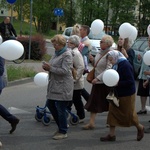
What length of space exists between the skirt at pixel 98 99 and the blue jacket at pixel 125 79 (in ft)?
2.73

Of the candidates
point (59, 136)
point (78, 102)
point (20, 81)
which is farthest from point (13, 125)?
point (20, 81)

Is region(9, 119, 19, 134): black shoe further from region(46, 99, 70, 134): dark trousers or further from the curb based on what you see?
the curb

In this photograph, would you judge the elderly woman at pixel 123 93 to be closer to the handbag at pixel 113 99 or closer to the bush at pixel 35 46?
the handbag at pixel 113 99

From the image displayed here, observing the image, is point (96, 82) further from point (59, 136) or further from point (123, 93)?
point (59, 136)

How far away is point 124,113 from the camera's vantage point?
21.1 feet

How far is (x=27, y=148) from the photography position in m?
6.11

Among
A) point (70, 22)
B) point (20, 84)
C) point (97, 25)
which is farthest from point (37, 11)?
point (97, 25)

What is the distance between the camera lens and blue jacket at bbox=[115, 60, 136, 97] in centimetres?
633

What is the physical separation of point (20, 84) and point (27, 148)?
662 cm

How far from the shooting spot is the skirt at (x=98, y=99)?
7.22 m

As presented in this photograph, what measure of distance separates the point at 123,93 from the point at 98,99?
92 centimetres

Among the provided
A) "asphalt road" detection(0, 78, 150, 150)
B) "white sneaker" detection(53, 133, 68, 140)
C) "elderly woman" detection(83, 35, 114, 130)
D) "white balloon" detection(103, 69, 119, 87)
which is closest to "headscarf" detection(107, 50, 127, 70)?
"white balloon" detection(103, 69, 119, 87)

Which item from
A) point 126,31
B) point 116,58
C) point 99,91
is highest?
point 126,31

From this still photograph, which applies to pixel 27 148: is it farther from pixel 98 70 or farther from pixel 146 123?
pixel 146 123
